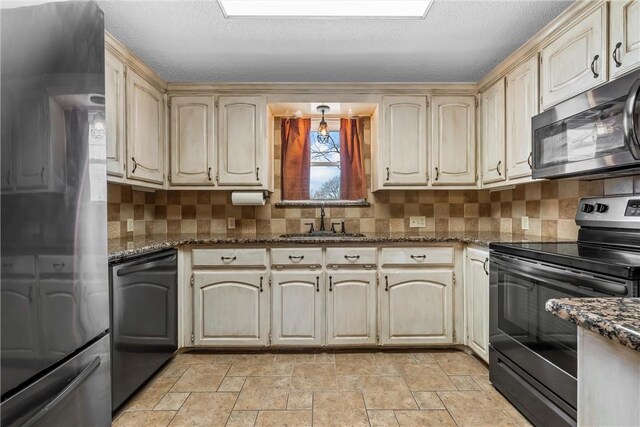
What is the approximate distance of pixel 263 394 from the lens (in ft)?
6.51

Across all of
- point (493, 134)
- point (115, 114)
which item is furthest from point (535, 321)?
point (115, 114)

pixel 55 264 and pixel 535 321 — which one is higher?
pixel 55 264

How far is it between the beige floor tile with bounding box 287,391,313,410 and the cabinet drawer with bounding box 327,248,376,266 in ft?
2.94

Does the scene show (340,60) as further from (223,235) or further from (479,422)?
(479,422)

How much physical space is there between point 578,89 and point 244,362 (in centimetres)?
264

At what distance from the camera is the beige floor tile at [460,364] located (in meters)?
2.24

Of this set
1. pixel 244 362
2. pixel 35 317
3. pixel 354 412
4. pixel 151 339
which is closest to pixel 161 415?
pixel 151 339

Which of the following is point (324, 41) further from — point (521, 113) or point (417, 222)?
point (417, 222)

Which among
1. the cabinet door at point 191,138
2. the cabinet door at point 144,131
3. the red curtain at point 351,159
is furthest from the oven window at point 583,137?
the cabinet door at point 144,131

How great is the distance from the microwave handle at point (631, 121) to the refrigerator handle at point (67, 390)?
2147mm

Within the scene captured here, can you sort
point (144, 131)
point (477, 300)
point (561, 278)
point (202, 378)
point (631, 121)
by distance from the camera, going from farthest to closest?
point (144, 131) → point (477, 300) → point (202, 378) → point (561, 278) → point (631, 121)

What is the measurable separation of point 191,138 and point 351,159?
1.44 meters

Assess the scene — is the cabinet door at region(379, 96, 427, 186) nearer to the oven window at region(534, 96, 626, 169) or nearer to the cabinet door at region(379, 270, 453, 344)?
the cabinet door at region(379, 270, 453, 344)

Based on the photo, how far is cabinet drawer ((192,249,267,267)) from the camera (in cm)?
252
